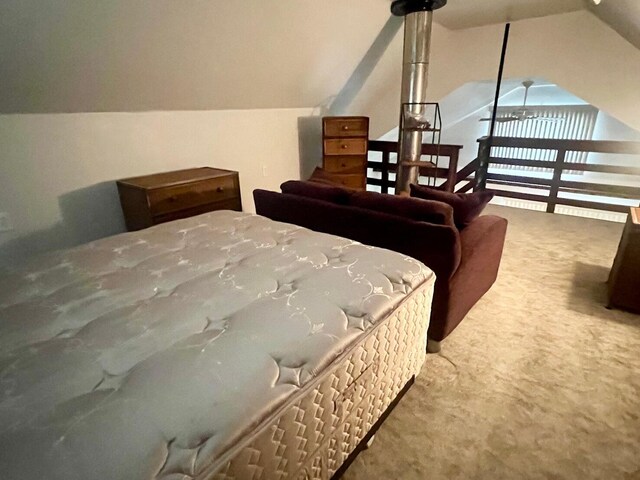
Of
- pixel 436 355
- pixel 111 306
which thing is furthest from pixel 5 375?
pixel 436 355

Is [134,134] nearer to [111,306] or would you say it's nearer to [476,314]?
[111,306]

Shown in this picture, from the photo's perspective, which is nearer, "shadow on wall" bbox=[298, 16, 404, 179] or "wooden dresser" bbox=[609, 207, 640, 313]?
"wooden dresser" bbox=[609, 207, 640, 313]

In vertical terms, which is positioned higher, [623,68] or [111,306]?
[623,68]

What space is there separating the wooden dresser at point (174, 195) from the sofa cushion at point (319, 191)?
32.8 inches

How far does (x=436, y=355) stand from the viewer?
1.91m

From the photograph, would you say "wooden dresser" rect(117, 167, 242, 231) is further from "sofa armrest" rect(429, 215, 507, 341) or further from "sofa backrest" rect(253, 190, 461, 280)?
"sofa armrest" rect(429, 215, 507, 341)

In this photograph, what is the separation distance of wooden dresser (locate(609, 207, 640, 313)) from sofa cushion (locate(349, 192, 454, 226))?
1.21 m

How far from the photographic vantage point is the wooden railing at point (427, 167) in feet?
12.9

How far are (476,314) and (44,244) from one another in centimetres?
297

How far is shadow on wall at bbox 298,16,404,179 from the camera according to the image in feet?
13.5

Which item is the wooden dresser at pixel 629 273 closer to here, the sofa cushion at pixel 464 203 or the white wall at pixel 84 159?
the sofa cushion at pixel 464 203

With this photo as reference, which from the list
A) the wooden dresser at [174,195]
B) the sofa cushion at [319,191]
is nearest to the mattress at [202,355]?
the sofa cushion at [319,191]

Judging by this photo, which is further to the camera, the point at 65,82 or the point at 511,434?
the point at 65,82

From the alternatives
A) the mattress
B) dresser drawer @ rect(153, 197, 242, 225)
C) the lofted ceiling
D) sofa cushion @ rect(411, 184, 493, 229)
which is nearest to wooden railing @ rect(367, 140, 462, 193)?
the lofted ceiling
